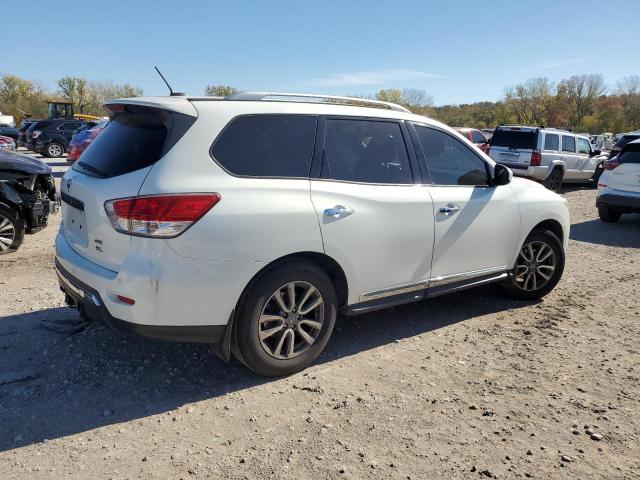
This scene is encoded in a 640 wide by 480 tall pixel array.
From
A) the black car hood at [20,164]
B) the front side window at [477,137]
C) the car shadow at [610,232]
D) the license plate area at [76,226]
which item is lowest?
the car shadow at [610,232]

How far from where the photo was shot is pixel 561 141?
15.2 metres

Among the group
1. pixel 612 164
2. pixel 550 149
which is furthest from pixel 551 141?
pixel 612 164

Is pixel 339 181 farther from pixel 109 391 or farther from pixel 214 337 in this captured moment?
pixel 109 391

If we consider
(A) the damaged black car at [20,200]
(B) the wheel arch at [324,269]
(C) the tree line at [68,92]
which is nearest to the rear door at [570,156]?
(B) the wheel arch at [324,269]

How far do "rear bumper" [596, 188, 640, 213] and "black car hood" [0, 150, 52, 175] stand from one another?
965 centimetres

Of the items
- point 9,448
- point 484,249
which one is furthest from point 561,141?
point 9,448

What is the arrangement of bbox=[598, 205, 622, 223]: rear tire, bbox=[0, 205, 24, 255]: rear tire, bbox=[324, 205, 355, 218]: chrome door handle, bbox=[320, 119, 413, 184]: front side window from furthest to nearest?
bbox=[598, 205, 622, 223]: rear tire < bbox=[0, 205, 24, 255]: rear tire < bbox=[320, 119, 413, 184]: front side window < bbox=[324, 205, 355, 218]: chrome door handle

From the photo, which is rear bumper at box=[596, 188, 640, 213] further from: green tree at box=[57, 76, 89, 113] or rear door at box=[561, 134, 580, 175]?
green tree at box=[57, 76, 89, 113]

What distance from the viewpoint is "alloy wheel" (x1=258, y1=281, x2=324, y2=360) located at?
3.36 meters

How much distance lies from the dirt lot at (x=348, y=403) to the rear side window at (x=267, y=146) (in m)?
1.45

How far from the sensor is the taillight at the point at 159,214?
9.47ft

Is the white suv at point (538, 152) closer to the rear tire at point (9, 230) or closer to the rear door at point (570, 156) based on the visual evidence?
the rear door at point (570, 156)

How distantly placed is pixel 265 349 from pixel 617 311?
378 centimetres

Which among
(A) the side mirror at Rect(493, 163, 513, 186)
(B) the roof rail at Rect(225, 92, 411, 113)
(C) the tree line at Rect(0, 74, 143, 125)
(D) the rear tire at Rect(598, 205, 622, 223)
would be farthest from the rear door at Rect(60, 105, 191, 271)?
(C) the tree line at Rect(0, 74, 143, 125)
